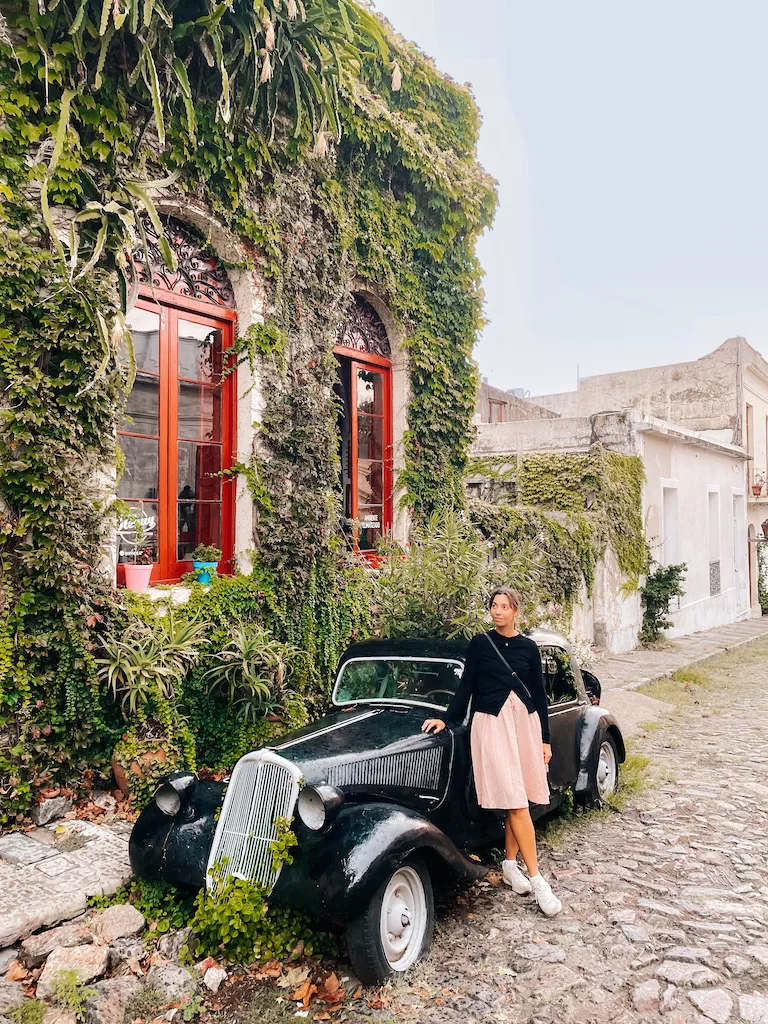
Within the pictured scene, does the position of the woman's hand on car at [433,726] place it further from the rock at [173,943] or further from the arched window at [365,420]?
the arched window at [365,420]

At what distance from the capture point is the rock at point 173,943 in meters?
3.65

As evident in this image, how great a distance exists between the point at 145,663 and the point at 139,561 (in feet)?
3.86

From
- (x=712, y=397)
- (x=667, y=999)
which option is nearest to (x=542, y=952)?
(x=667, y=999)

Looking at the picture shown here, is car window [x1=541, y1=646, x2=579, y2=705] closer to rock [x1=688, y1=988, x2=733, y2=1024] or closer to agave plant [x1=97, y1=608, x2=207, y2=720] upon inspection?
rock [x1=688, y1=988, x2=733, y2=1024]

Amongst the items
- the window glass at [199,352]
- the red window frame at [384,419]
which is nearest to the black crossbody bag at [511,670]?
the window glass at [199,352]

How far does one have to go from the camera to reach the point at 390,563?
22.8 ft

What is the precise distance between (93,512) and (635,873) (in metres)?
4.45

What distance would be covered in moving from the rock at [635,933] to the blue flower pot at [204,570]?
427cm

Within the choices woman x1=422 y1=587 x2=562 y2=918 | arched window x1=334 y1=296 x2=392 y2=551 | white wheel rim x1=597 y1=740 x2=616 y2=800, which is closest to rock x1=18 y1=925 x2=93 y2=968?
woman x1=422 y1=587 x2=562 y2=918

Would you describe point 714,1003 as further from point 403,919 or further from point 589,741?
point 589,741

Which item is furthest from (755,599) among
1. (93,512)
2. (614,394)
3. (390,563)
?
(93,512)

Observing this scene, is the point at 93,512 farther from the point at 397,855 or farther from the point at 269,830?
the point at 397,855

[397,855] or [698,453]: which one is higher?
[698,453]

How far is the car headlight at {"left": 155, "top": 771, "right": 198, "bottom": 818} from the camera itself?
4016 millimetres
